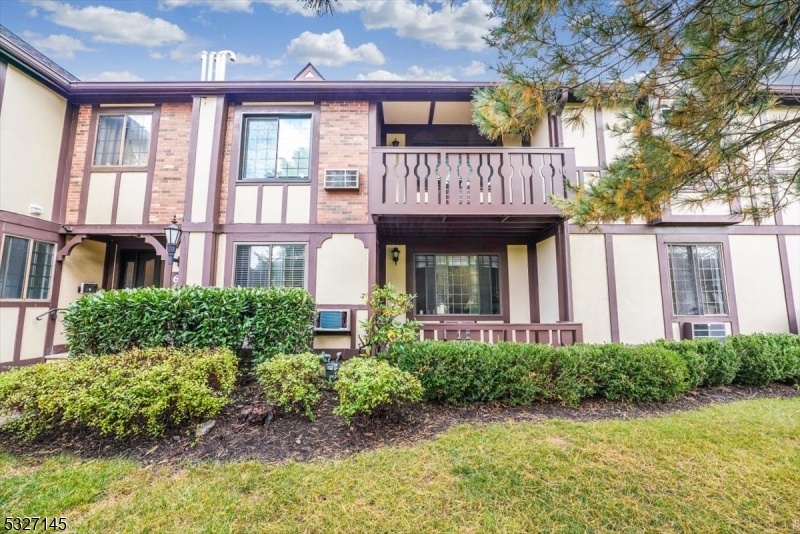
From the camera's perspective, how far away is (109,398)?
11.0 ft

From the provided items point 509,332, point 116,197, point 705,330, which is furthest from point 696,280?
point 116,197

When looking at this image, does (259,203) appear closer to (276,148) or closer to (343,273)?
(276,148)

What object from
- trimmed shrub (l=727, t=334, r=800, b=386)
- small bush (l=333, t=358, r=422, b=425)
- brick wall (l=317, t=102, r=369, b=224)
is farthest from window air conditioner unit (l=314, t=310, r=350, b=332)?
trimmed shrub (l=727, t=334, r=800, b=386)

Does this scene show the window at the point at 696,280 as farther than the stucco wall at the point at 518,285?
No

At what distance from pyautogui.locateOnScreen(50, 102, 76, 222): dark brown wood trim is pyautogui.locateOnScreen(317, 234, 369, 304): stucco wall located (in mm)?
5545

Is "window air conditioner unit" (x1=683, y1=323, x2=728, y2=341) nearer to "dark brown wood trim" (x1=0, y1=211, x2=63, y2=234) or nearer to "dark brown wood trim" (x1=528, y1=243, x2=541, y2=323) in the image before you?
"dark brown wood trim" (x1=528, y1=243, x2=541, y2=323)

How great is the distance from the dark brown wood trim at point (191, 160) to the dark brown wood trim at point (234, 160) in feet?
2.42

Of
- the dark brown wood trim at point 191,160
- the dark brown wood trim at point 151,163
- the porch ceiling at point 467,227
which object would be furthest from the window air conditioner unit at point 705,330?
the dark brown wood trim at point 151,163

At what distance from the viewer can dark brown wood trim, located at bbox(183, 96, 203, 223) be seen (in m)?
6.88

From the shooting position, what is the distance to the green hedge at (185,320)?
4.68 m

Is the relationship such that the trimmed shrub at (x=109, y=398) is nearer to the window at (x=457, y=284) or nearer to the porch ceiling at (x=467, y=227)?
the porch ceiling at (x=467, y=227)

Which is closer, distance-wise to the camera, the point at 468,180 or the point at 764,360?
the point at 764,360

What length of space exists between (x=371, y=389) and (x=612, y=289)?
6039 millimetres

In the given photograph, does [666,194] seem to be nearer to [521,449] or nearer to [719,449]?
[719,449]
